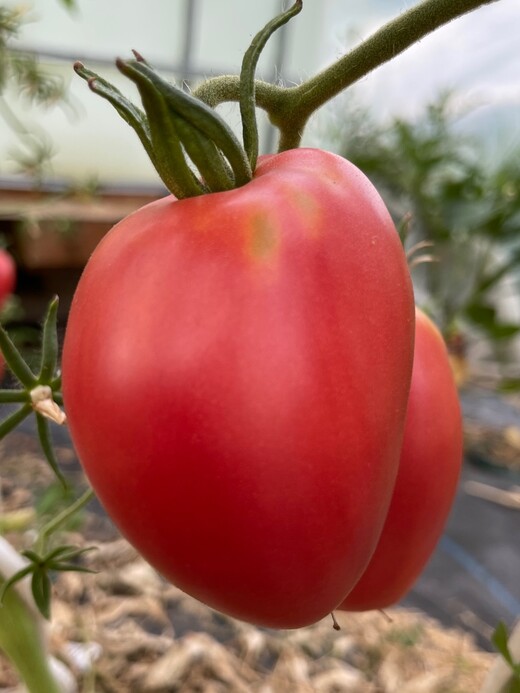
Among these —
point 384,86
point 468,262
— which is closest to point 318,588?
point 384,86

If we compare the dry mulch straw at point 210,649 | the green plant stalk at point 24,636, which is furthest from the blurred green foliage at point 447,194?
the green plant stalk at point 24,636

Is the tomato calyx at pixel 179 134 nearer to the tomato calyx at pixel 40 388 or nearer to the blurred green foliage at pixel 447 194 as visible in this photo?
the tomato calyx at pixel 40 388

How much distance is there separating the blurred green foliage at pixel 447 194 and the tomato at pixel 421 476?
4.38 feet

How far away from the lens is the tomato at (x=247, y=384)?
136 mm

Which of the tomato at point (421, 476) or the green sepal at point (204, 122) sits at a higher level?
the green sepal at point (204, 122)

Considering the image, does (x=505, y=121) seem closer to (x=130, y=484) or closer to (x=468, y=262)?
(x=468, y=262)

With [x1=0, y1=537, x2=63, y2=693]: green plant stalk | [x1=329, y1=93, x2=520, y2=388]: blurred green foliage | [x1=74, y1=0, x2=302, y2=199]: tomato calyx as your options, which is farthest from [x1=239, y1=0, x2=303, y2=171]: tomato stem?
[x1=329, y1=93, x2=520, y2=388]: blurred green foliage

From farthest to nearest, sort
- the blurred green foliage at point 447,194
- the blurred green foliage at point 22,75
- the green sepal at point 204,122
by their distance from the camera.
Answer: the blurred green foliage at point 447,194 < the blurred green foliage at point 22,75 < the green sepal at point 204,122

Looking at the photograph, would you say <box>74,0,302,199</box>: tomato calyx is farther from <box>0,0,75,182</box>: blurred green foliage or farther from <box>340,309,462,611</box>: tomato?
<box>0,0,75,182</box>: blurred green foliage

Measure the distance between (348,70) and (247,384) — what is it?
0.24 ft

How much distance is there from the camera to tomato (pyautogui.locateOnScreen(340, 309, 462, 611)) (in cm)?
20

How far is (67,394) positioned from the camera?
153 mm

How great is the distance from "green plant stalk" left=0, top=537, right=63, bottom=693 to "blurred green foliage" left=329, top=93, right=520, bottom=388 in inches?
52.4

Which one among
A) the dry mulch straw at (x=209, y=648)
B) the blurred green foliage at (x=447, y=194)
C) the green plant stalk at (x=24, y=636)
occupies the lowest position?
the blurred green foliage at (x=447, y=194)
